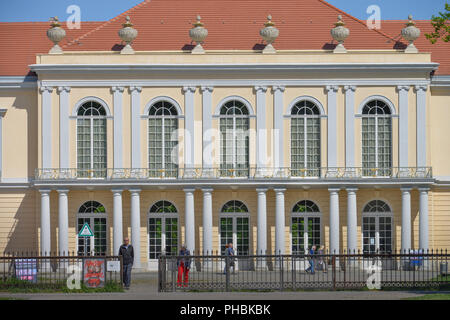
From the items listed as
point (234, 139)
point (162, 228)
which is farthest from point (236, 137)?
point (162, 228)

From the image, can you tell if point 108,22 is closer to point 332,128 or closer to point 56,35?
point 56,35

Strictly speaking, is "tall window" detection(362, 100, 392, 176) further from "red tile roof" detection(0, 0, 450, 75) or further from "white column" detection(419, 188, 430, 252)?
"red tile roof" detection(0, 0, 450, 75)

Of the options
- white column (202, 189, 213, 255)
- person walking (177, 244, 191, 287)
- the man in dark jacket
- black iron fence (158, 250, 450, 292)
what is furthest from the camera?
white column (202, 189, 213, 255)

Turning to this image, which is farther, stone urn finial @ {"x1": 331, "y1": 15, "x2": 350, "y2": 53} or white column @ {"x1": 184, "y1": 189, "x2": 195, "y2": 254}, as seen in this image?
stone urn finial @ {"x1": 331, "y1": 15, "x2": 350, "y2": 53}

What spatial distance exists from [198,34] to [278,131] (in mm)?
5899

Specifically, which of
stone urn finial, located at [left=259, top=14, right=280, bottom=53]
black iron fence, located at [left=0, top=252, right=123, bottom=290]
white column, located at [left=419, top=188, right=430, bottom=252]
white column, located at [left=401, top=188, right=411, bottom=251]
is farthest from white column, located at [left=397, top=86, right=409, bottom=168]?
Result: black iron fence, located at [left=0, top=252, right=123, bottom=290]

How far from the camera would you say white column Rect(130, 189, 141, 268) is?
51.1 m

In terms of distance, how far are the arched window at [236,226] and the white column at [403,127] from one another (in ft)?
25.4

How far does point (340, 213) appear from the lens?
5209 cm

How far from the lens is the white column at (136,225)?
51.1m

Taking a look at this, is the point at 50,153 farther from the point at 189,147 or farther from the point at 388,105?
the point at 388,105

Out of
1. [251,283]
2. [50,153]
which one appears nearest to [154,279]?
[251,283]

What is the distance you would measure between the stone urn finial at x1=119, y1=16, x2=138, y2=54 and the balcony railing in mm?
5677

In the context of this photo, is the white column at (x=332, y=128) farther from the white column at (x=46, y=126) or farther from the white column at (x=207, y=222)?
the white column at (x=46, y=126)
